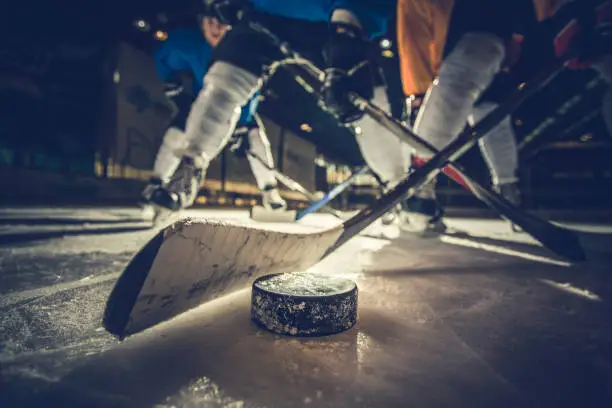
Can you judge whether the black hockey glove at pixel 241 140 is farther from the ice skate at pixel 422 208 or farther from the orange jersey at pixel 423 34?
the ice skate at pixel 422 208

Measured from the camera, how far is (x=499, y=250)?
1.51 m

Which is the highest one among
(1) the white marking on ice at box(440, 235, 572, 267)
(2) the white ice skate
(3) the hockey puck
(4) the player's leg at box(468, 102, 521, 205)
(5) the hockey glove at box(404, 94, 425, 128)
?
(5) the hockey glove at box(404, 94, 425, 128)

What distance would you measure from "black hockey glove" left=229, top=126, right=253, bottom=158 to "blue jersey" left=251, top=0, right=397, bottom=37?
1.21m

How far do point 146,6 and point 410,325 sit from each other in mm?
5281

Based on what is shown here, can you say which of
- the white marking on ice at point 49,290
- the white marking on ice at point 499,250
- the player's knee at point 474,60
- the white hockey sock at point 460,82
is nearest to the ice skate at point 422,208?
the white marking on ice at point 499,250

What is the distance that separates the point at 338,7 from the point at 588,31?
1.15 meters

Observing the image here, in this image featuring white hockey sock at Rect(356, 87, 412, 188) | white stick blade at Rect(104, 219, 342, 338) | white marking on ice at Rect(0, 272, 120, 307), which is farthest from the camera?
white hockey sock at Rect(356, 87, 412, 188)

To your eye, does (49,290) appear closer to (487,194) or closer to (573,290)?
(573,290)

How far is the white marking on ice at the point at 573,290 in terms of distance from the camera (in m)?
0.79

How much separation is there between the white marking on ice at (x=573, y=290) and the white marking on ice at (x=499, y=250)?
1.11 ft

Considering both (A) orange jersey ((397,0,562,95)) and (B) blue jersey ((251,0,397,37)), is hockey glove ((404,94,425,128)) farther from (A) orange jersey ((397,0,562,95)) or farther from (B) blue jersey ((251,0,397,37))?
(B) blue jersey ((251,0,397,37))

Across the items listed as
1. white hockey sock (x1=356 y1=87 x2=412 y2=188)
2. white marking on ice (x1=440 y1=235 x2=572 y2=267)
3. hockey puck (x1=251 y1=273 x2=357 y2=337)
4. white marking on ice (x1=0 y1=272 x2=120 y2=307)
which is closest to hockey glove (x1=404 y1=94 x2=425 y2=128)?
white hockey sock (x1=356 y1=87 x2=412 y2=188)

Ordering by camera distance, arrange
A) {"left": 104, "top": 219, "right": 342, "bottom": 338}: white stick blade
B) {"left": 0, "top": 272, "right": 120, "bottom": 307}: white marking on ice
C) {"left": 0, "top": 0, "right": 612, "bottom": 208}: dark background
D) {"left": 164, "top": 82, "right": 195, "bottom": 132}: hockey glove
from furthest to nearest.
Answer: {"left": 0, "top": 0, "right": 612, "bottom": 208}: dark background → {"left": 164, "top": 82, "right": 195, "bottom": 132}: hockey glove → {"left": 0, "top": 272, "right": 120, "bottom": 307}: white marking on ice → {"left": 104, "top": 219, "right": 342, "bottom": 338}: white stick blade

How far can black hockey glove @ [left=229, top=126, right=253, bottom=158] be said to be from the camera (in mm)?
2932
